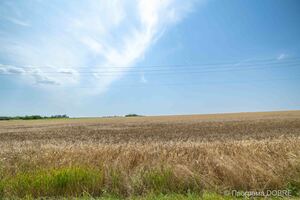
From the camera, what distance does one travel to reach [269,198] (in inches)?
201

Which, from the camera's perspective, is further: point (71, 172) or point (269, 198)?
point (71, 172)

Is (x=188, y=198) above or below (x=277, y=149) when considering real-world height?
below

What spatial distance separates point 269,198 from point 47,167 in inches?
218

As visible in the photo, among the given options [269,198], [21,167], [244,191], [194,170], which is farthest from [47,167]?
[269,198]

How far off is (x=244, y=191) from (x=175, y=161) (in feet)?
6.72

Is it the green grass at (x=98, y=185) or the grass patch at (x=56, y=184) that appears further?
the grass patch at (x=56, y=184)

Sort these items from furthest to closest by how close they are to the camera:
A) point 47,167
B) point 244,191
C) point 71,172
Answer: point 47,167 < point 71,172 < point 244,191

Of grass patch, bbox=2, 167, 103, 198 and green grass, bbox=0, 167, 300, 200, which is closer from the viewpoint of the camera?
green grass, bbox=0, 167, 300, 200

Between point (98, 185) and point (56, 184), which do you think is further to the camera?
point (98, 185)

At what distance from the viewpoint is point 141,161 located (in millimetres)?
7297

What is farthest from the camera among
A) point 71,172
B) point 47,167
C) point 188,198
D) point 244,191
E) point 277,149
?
point 277,149

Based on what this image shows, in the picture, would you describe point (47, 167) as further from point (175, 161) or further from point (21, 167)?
point (175, 161)

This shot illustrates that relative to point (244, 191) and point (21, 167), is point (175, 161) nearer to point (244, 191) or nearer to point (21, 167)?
point (244, 191)

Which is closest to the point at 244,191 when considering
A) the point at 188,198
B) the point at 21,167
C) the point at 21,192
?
the point at 188,198
